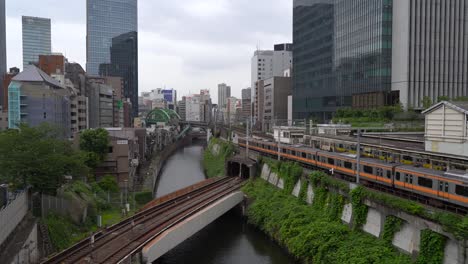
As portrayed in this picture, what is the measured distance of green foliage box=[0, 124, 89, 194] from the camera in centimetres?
2766

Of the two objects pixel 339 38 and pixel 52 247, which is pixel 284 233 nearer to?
pixel 52 247

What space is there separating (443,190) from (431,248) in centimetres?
356

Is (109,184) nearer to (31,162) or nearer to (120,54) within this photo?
(31,162)

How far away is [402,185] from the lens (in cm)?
2594

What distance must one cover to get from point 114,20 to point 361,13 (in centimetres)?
13961

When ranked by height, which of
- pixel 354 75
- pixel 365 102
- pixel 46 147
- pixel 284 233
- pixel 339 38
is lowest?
pixel 284 233

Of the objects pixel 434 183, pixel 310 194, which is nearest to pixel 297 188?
pixel 310 194

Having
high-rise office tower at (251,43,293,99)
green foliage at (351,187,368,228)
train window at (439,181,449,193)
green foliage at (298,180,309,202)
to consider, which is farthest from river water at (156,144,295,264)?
high-rise office tower at (251,43,293,99)

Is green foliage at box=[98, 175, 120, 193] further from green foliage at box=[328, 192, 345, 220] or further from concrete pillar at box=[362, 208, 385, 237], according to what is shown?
concrete pillar at box=[362, 208, 385, 237]

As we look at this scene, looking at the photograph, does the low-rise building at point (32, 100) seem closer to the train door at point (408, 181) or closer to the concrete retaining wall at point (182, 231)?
the concrete retaining wall at point (182, 231)

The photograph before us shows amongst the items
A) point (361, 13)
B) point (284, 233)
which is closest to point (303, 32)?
point (361, 13)

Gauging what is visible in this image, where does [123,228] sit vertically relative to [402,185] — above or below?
below

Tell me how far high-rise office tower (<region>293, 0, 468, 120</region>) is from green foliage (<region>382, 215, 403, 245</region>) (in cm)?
5030

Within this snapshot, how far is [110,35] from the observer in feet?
619
